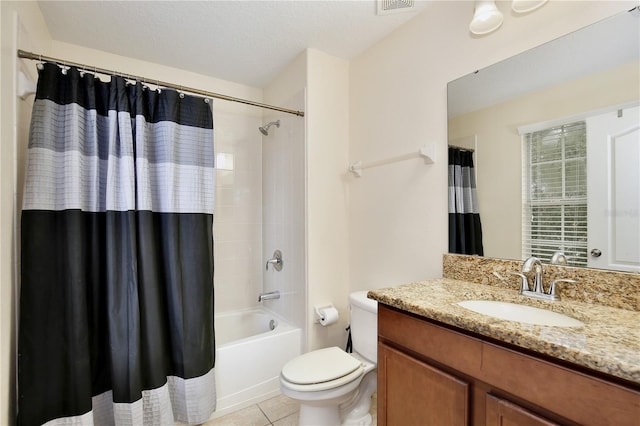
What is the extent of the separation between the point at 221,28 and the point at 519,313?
2.13 metres

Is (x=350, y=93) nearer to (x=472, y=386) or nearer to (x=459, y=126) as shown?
(x=459, y=126)

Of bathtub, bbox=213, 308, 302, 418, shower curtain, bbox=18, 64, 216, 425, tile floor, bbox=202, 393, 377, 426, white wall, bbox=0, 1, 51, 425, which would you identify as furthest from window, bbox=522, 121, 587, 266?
white wall, bbox=0, 1, 51, 425

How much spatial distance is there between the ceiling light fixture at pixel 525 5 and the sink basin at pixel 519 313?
1.17 meters

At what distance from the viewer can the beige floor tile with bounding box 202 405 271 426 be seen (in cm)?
171

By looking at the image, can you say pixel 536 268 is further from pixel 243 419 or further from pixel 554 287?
pixel 243 419

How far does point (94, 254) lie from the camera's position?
1.45 metres

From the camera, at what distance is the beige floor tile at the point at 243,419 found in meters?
1.71

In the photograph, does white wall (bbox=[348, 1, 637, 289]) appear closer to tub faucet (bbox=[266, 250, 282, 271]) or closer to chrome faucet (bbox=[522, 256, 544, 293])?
chrome faucet (bbox=[522, 256, 544, 293])

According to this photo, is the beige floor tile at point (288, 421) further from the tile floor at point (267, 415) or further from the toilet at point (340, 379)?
the toilet at point (340, 379)

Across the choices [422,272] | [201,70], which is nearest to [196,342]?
[422,272]

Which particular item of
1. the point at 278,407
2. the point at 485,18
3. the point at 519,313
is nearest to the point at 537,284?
the point at 519,313

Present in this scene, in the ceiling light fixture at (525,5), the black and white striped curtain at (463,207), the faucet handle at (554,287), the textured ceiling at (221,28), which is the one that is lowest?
the faucet handle at (554,287)

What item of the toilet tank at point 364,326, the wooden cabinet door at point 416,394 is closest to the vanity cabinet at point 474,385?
the wooden cabinet door at point 416,394

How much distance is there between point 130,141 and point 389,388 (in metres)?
1.71
